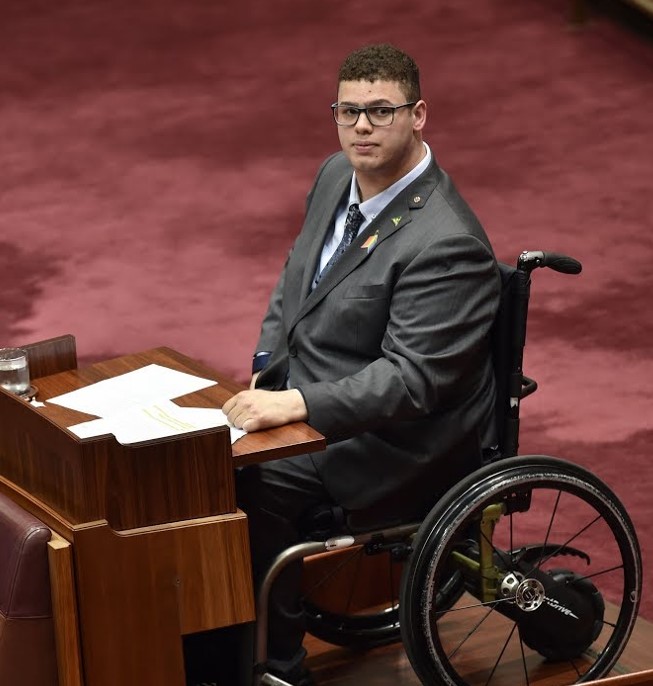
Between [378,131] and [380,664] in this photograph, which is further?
[380,664]

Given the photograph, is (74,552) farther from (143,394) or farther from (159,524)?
(143,394)

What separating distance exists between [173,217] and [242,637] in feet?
10.7

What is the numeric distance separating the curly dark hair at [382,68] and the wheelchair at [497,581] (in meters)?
0.39

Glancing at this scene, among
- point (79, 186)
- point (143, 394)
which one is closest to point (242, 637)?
point (143, 394)

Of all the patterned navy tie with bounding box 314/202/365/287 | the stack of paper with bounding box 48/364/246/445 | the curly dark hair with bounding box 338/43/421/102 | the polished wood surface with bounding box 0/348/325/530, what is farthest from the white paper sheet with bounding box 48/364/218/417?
the curly dark hair with bounding box 338/43/421/102

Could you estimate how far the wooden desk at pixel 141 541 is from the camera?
8.54 feet

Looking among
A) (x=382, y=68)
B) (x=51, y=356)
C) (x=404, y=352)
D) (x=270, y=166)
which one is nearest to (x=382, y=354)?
(x=404, y=352)

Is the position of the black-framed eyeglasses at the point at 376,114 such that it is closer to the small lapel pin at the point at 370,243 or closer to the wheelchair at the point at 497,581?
the small lapel pin at the point at 370,243

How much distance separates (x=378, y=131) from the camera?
115 inches

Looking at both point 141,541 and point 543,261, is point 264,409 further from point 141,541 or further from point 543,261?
point 543,261

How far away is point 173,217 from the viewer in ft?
19.7

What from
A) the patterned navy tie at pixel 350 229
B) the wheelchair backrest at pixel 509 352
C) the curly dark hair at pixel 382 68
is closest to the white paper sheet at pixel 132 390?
the patterned navy tie at pixel 350 229

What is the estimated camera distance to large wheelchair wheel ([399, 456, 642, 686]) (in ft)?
8.92

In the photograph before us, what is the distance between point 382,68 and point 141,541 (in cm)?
99
